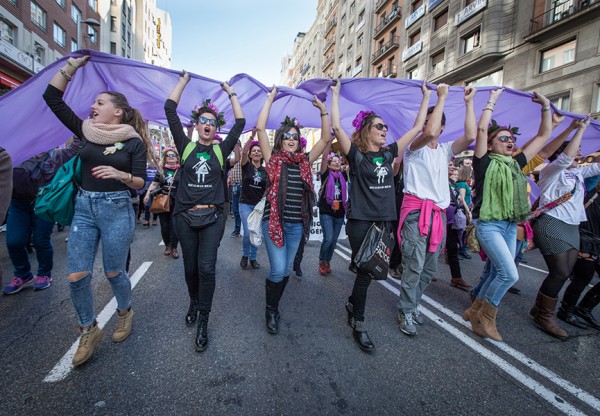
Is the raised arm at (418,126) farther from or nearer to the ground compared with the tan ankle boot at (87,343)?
farther from the ground

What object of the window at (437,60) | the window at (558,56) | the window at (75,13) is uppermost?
the window at (75,13)

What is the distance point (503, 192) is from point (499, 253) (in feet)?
2.01

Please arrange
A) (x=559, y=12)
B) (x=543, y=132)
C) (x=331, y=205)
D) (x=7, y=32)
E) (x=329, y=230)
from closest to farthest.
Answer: (x=543, y=132) → (x=331, y=205) → (x=329, y=230) → (x=559, y=12) → (x=7, y=32)

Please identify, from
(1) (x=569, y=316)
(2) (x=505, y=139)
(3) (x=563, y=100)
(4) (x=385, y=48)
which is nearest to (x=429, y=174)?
(2) (x=505, y=139)

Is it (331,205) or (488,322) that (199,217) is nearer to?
(331,205)

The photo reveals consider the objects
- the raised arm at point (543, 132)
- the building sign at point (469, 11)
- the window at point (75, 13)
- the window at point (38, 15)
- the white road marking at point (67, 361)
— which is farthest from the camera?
the window at point (75, 13)

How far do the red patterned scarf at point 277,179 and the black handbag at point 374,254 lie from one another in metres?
0.74

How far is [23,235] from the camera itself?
3.44 metres

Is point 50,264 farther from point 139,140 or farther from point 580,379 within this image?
point 580,379

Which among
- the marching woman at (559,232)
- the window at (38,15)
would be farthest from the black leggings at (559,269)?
the window at (38,15)

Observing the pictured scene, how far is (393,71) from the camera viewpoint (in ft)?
84.4

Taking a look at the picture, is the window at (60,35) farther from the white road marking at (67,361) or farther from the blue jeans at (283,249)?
the blue jeans at (283,249)

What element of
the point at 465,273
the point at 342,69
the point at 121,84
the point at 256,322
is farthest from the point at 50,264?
the point at 342,69

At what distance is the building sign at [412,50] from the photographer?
72.3ft
